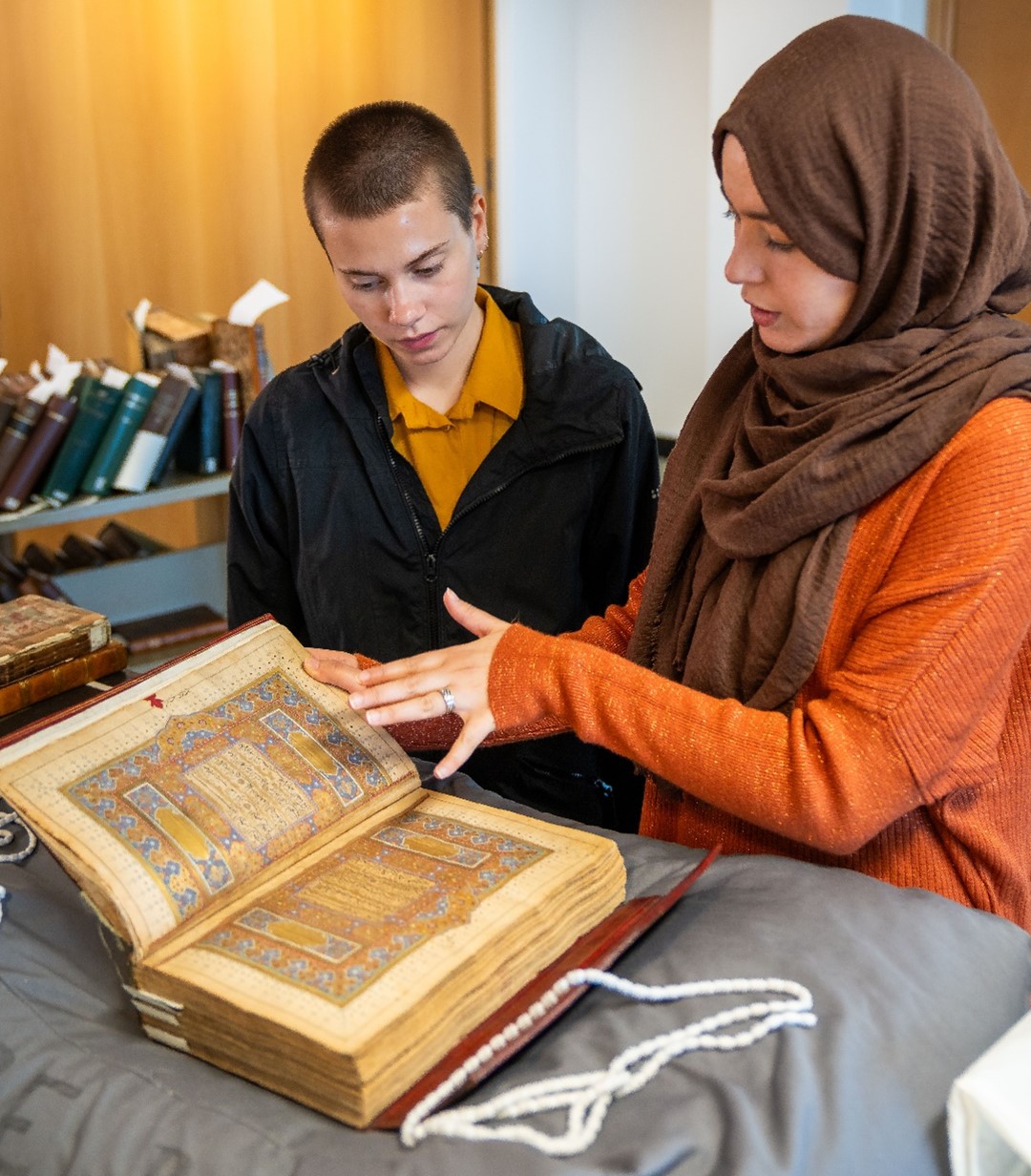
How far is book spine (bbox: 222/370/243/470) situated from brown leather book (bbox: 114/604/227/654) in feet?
1.48

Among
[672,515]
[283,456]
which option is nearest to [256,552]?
[283,456]

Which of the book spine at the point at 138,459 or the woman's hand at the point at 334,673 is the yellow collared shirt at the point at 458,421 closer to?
the woman's hand at the point at 334,673

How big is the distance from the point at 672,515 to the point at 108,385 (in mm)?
1884

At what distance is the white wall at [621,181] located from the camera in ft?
11.0

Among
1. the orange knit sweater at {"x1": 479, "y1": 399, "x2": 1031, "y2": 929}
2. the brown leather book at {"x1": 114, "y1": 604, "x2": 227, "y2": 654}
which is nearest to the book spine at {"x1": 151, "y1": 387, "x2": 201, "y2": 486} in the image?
the brown leather book at {"x1": 114, "y1": 604, "x2": 227, "y2": 654}

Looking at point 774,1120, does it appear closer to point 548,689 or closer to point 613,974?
point 613,974

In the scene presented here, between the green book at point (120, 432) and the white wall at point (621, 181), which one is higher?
the white wall at point (621, 181)

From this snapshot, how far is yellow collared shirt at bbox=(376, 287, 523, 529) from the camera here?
5.73 ft

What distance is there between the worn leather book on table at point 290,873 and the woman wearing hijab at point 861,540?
0.22 feet

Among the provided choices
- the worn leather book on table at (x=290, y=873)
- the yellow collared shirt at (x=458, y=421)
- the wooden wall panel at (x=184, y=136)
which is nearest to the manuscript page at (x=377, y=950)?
the worn leather book on table at (x=290, y=873)

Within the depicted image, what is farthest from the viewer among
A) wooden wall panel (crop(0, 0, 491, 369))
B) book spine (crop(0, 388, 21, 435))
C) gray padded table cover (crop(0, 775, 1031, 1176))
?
wooden wall panel (crop(0, 0, 491, 369))

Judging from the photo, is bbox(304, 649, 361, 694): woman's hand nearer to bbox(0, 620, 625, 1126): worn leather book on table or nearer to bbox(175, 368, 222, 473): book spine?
bbox(0, 620, 625, 1126): worn leather book on table

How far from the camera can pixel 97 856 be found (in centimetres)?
91

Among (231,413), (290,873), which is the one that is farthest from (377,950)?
(231,413)
